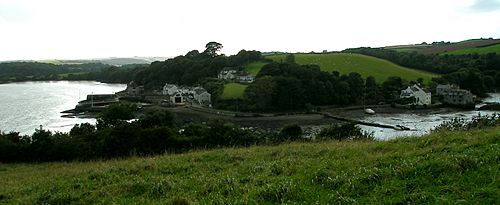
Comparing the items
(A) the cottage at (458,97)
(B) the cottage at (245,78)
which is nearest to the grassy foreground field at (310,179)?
(A) the cottage at (458,97)

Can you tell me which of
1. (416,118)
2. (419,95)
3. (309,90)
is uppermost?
(309,90)

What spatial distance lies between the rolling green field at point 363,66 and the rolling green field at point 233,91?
66.1 ft

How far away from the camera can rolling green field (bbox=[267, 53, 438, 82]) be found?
290ft

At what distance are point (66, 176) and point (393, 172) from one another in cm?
756

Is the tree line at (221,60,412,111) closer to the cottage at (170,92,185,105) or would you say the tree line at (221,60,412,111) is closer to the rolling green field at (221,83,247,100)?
the rolling green field at (221,83,247,100)

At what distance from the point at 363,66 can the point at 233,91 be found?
33991 mm

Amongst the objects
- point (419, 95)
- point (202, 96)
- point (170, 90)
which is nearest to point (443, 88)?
point (419, 95)

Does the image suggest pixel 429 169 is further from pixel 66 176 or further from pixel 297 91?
pixel 297 91

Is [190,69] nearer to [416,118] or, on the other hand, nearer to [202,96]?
[202,96]

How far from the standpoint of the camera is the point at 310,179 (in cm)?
A: 739

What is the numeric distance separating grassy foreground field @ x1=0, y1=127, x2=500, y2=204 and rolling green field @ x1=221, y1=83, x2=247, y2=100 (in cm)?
6170

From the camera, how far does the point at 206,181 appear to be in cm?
814

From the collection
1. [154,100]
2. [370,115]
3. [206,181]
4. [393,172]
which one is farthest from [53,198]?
[154,100]

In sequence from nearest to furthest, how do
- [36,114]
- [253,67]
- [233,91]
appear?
[36,114], [233,91], [253,67]
